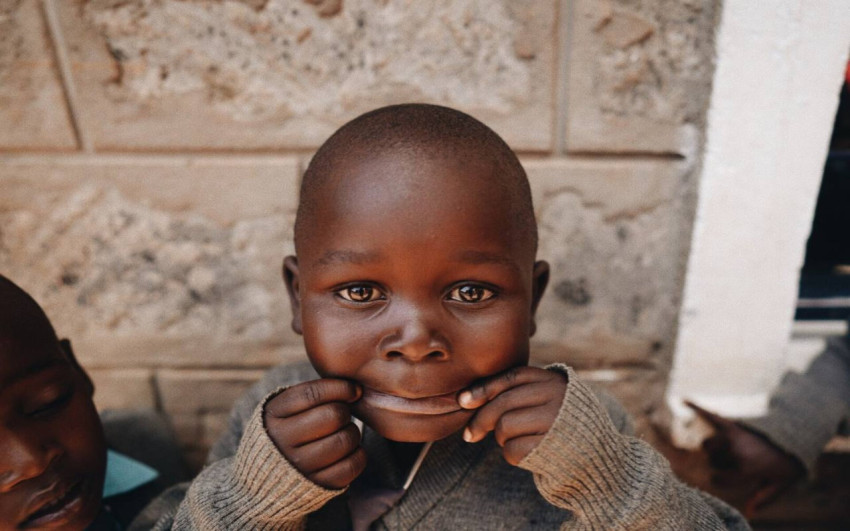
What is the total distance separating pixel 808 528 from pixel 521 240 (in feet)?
5.42

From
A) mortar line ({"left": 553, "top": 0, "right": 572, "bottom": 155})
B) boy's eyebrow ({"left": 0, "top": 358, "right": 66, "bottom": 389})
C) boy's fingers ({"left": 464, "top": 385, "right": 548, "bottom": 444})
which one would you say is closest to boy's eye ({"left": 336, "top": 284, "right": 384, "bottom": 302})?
boy's fingers ({"left": 464, "top": 385, "right": 548, "bottom": 444})

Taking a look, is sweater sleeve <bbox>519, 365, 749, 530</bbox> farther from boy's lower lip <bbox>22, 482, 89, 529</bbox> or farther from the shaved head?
boy's lower lip <bbox>22, 482, 89, 529</bbox>

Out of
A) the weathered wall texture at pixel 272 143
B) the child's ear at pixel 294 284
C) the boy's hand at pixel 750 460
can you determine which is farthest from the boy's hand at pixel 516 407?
the boy's hand at pixel 750 460

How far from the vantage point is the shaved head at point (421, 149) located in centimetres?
88

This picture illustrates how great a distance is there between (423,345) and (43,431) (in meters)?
0.77

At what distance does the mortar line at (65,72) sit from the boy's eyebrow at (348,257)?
98 cm

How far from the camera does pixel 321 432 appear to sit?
2.93 feet

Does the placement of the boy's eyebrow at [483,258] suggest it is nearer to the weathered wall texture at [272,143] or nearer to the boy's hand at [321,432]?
the boy's hand at [321,432]

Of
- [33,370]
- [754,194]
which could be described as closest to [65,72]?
[33,370]

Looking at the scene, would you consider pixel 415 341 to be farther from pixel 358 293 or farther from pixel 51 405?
pixel 51 405

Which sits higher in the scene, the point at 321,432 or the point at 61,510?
the point at 321,432

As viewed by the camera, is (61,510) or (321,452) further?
(61,510)

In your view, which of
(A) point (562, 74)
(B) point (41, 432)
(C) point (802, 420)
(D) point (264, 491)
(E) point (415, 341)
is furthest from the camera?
(C) point (802, 420)

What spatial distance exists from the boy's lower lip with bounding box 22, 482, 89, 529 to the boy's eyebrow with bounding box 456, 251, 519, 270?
2.92 ft
